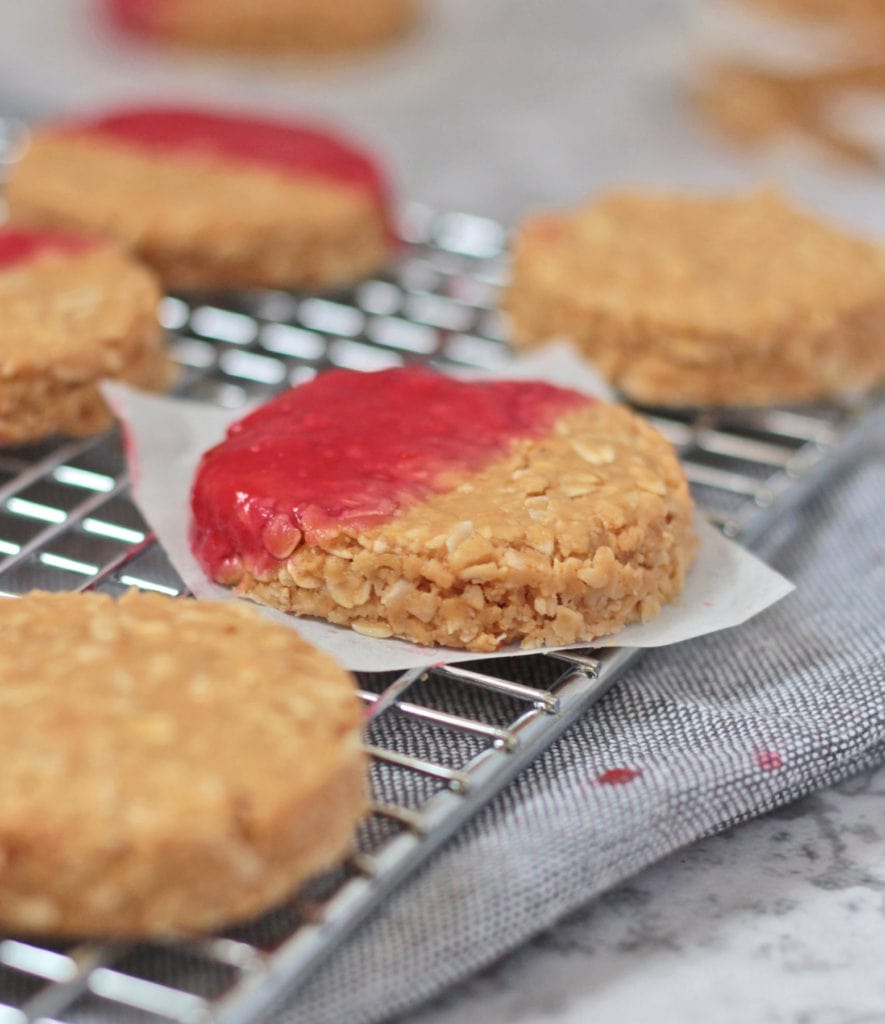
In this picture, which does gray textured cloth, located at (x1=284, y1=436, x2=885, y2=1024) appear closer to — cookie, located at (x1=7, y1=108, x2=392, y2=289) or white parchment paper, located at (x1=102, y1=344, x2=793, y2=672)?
white parchment paper, located at (x1=102, y1=344, x2=793, y2=672)

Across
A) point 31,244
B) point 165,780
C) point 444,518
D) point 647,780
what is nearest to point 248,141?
point 31,244

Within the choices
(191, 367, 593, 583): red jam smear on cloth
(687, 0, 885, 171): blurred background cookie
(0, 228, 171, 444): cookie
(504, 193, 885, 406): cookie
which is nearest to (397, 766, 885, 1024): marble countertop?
(191, 367, 593, 583): red jam smear on cloth

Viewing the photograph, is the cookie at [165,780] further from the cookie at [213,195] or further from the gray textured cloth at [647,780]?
the cookie at [213,195]

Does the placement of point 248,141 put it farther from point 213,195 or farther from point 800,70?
point 800,70

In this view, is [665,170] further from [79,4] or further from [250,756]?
[250,756]

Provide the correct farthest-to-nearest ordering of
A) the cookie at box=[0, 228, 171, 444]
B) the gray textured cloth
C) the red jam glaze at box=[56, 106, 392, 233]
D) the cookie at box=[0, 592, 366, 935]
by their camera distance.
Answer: the red jam glaze at box=[56, 106, 392, 233] → the cookie at box=[0, 228, 171, 444] → the gray textured cloth → the cookie at box=[0, 592, 366, 935]

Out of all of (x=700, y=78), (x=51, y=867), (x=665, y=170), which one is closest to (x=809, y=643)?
(x=51, y=867)
